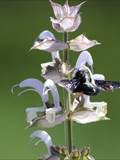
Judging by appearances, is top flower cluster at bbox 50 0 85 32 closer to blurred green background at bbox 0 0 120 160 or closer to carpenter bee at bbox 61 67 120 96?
carpenter bee at bbox 61 67 120 96

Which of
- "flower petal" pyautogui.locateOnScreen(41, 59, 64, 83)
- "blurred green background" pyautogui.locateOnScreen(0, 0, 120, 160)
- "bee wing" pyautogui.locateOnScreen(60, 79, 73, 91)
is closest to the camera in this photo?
"bee wing" pyautogui.locateOnScreen(60, 79, 73, 91)

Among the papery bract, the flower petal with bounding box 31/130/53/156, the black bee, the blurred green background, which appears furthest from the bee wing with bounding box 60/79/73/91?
the blurred green background

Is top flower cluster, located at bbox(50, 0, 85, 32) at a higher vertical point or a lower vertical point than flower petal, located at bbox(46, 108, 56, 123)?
higher

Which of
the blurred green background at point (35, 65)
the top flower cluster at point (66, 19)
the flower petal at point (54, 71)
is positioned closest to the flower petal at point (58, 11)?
the top flower cluster at point (66, 19)

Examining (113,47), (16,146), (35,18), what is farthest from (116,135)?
(35,18)

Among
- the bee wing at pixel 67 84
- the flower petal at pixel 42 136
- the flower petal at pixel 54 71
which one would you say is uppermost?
the flower petal at pixel 54 71

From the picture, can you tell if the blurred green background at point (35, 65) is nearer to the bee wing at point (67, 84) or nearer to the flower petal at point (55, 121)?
the flower petal at point (55, 121)

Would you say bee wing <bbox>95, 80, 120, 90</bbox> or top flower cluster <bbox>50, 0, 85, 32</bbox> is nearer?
bee wing <bbox>95, 80, 120, 90</bbox>
